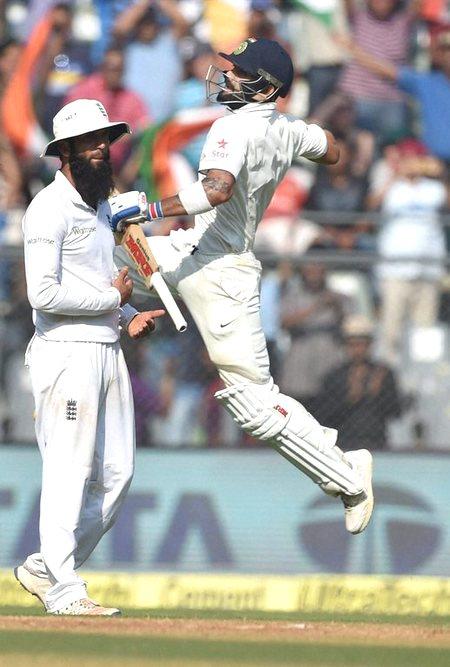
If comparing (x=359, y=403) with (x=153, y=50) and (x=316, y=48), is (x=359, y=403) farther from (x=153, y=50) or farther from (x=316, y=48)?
(x=153, y=50)

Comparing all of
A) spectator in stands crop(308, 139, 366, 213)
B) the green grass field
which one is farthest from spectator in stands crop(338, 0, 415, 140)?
the green grass field

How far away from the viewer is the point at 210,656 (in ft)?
19.2

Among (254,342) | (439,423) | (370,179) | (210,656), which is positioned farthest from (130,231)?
(370,179)

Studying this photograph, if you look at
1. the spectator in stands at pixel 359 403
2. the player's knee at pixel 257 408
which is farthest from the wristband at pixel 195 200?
the spectator in stands at pixel 359 403

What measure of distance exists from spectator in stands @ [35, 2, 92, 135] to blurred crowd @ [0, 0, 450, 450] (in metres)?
0.01

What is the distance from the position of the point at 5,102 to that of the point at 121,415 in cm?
561

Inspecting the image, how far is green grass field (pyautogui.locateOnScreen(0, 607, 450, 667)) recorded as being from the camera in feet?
18.8

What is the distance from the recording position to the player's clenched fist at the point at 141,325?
7449 millimetres

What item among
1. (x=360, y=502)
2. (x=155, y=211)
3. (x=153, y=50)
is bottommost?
(x=360, y=502)

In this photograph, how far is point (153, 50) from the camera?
12.7 m

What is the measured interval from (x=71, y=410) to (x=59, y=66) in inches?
236

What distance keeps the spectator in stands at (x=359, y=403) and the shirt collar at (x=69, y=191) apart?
400cm

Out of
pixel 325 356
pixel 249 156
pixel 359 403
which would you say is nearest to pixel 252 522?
pixel 359 403

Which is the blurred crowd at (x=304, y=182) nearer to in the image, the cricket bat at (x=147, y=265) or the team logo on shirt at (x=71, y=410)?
the cricket bat at (x=147, y=265)
